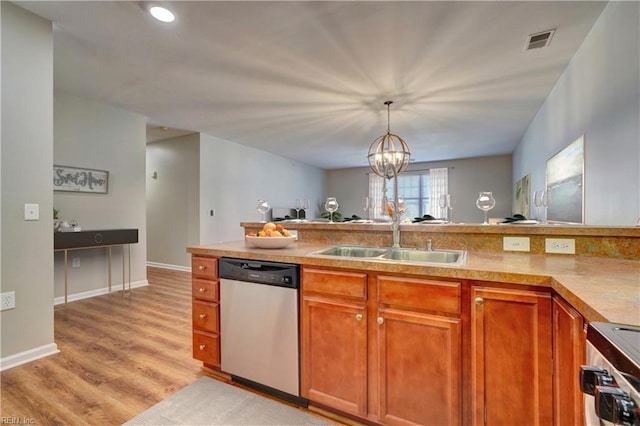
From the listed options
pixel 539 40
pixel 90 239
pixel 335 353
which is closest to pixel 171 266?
pixel 90 239

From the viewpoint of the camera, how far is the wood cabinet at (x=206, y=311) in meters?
1.87

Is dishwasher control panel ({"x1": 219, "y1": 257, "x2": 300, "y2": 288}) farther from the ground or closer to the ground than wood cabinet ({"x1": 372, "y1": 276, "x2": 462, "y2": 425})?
farther from the ground

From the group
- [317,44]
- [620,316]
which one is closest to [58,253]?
[317,44]

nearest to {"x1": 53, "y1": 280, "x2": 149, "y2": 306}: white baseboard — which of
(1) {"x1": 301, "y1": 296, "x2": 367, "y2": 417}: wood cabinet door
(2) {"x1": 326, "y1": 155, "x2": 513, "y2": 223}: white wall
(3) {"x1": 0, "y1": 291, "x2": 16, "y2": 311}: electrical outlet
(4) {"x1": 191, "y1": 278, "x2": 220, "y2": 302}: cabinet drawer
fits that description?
(3) {"x1": 0, "y1": 291, "x2": 16, "y2": 311}: electrical outlet

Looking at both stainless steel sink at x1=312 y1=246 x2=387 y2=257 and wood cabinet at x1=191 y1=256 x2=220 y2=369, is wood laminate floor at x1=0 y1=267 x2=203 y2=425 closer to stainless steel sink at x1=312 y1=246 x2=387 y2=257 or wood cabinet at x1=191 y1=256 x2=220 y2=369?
wood cabinet at x1=191 y1=256 x2=220 y2=369

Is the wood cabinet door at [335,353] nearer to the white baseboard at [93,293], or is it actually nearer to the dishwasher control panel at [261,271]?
the dishwasher control panel at [261,271]

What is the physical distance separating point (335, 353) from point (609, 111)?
2468 millimetres

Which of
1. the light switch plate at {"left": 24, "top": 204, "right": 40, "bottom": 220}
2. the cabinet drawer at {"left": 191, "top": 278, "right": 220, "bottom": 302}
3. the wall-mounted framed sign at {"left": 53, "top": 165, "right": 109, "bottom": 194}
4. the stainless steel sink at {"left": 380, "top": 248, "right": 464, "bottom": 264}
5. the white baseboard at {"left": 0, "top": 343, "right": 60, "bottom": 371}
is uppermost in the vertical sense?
the wall-mounted framed sign at {"left": 53, "top": 165, "right": 109, "bottom": 194}

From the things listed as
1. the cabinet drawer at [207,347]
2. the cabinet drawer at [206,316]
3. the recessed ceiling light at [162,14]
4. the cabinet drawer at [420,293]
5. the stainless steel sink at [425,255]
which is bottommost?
the cabinet drawer at [207,347]

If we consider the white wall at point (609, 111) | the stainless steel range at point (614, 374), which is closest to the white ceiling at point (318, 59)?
the white wall at point (609, 111)

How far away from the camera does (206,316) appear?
1903 mm

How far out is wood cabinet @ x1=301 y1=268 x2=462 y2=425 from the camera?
125 centimetres

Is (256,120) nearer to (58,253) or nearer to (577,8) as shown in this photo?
(58,253)

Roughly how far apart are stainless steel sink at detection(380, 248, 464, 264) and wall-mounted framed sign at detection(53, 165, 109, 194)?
3.96m
